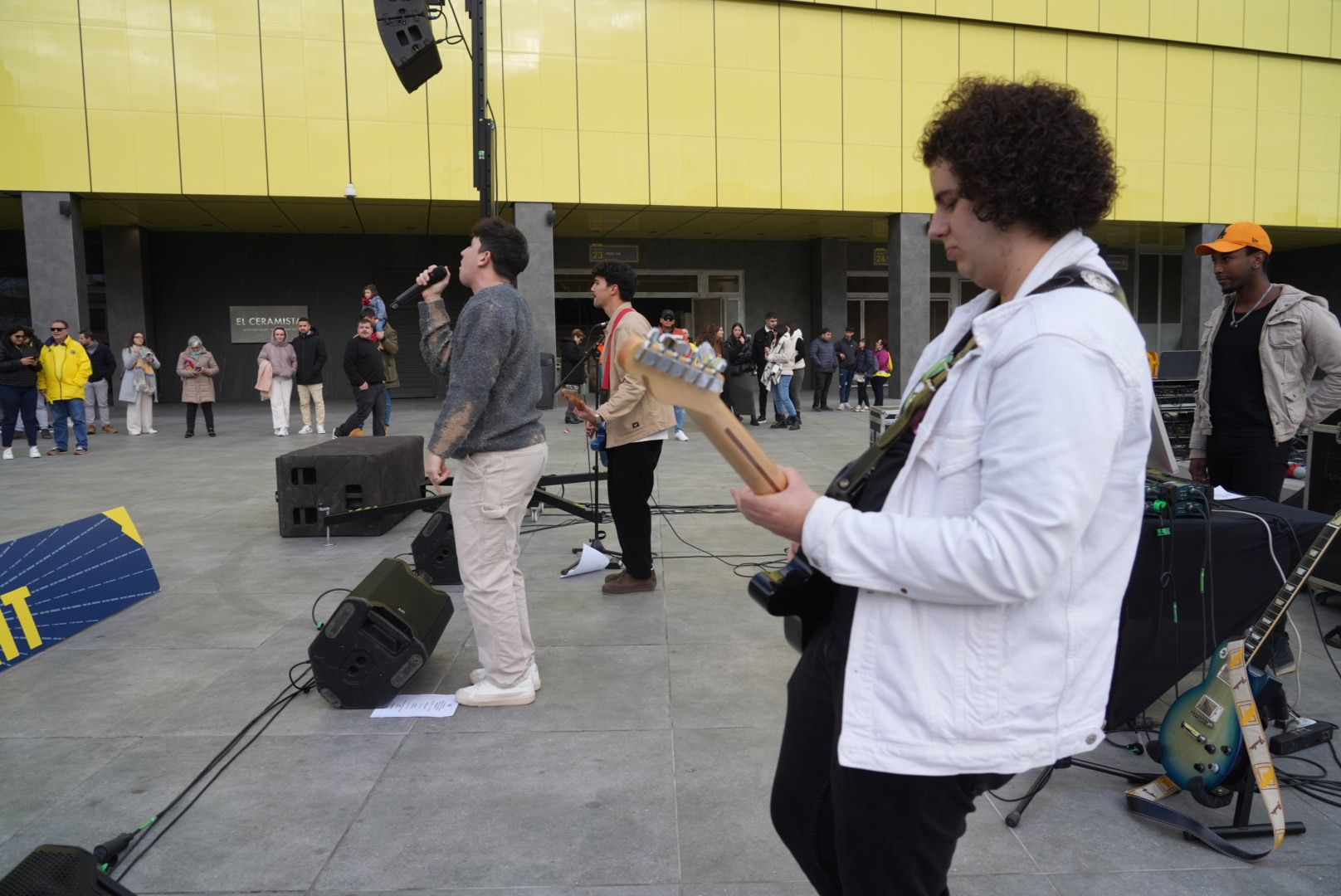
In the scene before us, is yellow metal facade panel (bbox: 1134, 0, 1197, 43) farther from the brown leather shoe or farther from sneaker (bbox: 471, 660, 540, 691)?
sneaker (bbox: 471, 660, 540, 691)

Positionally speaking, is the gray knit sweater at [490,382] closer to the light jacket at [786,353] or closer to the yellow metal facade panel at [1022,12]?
the light jacket at [786,353]

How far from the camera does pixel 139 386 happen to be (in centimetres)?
1577

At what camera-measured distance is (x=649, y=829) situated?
307 centimetres

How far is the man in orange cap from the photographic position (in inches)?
171

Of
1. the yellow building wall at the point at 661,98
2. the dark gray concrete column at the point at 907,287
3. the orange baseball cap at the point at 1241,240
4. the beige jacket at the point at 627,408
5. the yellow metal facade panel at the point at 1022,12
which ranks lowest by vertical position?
the beige jacket at the point at 627,408

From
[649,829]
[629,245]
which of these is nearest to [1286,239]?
[629,245]

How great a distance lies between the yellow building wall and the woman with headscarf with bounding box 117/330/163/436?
3756 millimetres

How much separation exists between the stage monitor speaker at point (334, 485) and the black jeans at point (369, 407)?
5.23 meters

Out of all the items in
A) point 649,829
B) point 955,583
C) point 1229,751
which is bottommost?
point 649,829

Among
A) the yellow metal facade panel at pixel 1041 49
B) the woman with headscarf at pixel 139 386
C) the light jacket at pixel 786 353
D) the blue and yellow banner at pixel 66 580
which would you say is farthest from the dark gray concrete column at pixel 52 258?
the yellow metal facade panel at pixel 1041 49

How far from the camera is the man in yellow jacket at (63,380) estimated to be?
1280 cm

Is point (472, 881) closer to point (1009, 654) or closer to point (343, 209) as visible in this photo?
point (1009, 654)

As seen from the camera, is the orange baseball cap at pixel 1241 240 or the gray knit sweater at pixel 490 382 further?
the orange baseball cap at pixel 1241 240

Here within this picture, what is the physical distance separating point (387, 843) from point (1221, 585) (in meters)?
3.35
